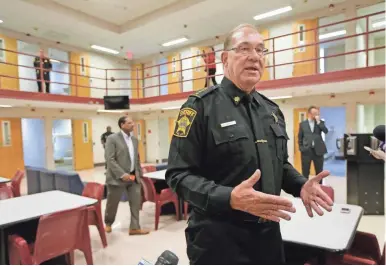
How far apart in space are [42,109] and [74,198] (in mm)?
6479

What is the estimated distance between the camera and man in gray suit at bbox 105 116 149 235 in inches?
138

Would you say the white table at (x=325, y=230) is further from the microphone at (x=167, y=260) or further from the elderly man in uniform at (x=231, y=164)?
the microphone at (x=167, y=260)

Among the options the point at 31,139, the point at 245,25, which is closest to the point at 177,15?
the point at 31,139

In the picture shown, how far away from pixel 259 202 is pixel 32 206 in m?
2.50

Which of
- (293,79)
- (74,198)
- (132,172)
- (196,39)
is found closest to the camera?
(74,198)

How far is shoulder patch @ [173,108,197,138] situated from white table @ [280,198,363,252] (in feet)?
3.54

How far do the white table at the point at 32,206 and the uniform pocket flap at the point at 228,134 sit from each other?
194cm

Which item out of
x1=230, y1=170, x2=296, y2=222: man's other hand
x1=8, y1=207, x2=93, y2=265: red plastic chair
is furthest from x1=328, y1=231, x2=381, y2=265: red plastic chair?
x1=8, y1=207, x2=93, y2=265: red plastic chair

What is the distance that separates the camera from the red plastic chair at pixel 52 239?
79.4 inches

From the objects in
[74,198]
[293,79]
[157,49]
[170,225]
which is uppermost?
[157,49]

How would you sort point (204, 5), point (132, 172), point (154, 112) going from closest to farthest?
point (132, 172) < point (204, 5) < point (154, 112)

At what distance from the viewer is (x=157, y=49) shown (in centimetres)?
1137

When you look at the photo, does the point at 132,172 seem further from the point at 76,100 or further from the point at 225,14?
the point at 225,14

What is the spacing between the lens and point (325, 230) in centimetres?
171
